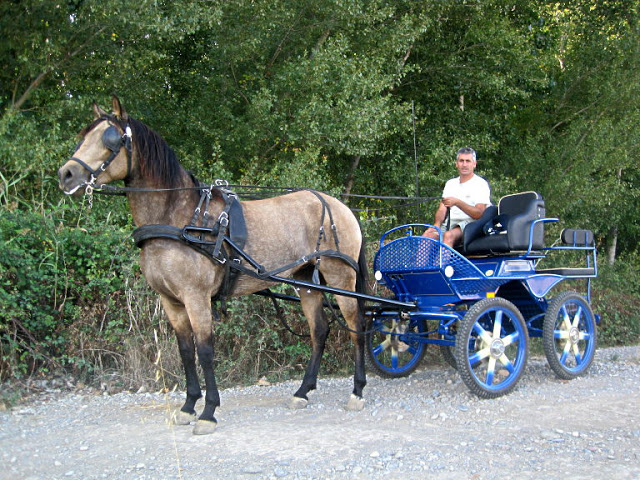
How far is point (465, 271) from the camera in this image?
6004mm

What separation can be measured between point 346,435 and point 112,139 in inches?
108

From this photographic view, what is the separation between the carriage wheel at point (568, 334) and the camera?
634 centimetres

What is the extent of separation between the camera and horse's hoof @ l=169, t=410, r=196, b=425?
204 inches

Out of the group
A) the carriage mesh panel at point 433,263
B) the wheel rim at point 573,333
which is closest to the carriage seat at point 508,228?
the carriage mesh panel at point 433,263

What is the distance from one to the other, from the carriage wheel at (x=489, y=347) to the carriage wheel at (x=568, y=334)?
362mm

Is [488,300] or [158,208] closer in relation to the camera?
[158,208]

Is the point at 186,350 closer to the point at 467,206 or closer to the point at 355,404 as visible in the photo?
the point at 355,404

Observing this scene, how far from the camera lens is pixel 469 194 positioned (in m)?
6.66

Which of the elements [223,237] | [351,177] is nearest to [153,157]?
[223,237]

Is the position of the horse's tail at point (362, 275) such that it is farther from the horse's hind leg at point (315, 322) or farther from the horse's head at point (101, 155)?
the horse's head at point (101, 155)

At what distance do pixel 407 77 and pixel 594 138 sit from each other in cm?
396

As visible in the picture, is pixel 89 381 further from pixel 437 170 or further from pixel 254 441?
pixel 437 170

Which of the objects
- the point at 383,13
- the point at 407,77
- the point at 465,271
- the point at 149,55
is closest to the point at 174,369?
the point at 465,271

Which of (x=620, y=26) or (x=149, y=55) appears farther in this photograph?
(x=620, y=26)
